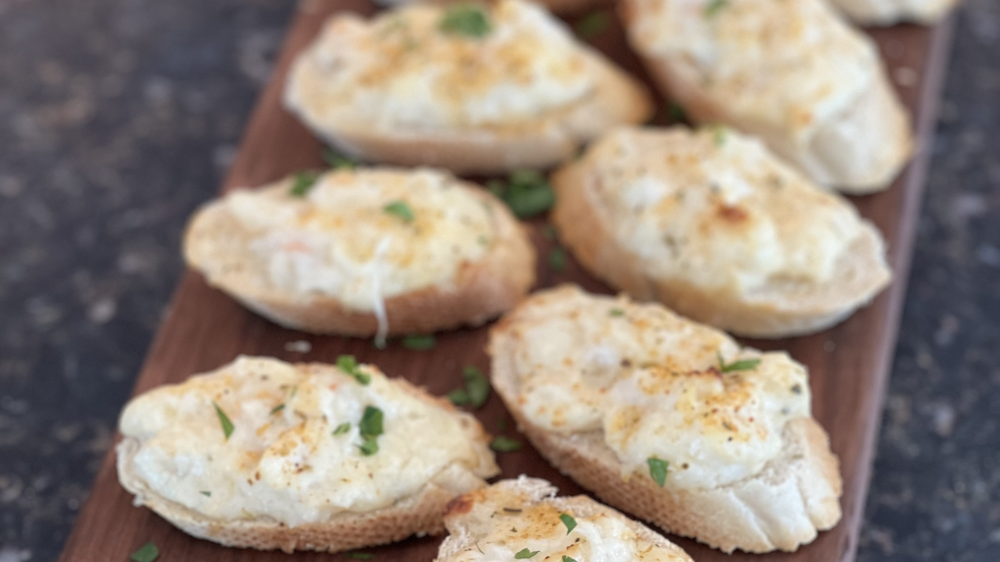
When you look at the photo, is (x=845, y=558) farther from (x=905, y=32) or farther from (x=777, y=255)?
(x=905, y=32)

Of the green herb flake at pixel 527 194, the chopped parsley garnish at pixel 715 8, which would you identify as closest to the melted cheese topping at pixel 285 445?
the green herb flake at pixel 527 194

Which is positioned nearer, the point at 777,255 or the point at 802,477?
the point at 802,477

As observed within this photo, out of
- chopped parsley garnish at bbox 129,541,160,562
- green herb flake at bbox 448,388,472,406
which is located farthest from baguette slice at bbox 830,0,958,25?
chopped parsley garnish at bbox 129,541,160,562

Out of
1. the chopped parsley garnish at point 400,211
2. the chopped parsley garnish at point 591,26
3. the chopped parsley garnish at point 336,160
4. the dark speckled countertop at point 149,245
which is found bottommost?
the dark speckled countertop at point 149,245

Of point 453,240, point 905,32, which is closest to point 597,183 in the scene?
point 453,240

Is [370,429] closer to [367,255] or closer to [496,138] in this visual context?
[367,255]

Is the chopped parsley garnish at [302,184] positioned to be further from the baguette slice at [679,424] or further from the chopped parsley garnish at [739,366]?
the chopped parsley garnish at [739,366]
